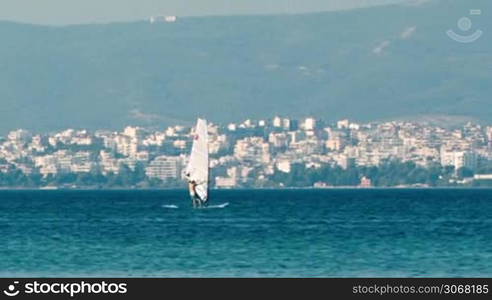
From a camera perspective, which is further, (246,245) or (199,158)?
(199,158)

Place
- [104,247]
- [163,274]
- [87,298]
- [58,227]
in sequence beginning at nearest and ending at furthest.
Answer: [87,298]
[163,274]
[104,247]
[58,227]

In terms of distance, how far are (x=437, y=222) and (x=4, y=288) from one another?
71246 millimetres

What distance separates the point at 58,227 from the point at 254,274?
42.5 meters

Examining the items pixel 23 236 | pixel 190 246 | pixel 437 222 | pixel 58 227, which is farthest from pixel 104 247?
pixel 437 222

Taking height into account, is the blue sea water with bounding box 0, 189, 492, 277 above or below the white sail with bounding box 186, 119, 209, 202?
below

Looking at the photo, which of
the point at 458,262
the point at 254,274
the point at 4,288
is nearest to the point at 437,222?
the point at 458,262

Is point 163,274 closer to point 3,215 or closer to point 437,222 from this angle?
point 437,222

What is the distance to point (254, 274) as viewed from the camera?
59250 millimetres

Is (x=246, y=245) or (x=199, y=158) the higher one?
(x=199, y=158)

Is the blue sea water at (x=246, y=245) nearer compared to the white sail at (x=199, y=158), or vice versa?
the blue sea water at (x=246, y=245)

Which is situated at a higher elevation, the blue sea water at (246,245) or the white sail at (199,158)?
the white sail at (199,158)

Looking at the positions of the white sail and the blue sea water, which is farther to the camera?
the white sail

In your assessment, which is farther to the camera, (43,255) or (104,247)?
(104,247)

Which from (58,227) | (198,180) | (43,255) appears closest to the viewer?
(43,255)
